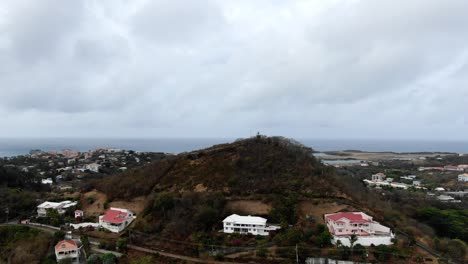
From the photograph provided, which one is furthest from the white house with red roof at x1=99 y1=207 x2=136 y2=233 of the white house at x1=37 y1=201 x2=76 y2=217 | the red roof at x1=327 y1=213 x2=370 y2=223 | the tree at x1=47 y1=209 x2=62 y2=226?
the red roof at x1=327 y1=213 x2=370 y2=223

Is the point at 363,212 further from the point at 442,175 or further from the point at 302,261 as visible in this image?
the point at 442,175

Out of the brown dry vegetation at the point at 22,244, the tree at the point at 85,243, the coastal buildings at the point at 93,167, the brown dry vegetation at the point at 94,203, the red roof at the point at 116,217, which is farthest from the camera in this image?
the coastal buildings at the point at 93,167

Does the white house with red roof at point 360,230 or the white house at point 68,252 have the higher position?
the white house with red roof at point 360,230

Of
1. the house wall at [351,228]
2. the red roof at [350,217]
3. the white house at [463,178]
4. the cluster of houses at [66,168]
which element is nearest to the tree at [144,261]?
the house wall at [351,228]

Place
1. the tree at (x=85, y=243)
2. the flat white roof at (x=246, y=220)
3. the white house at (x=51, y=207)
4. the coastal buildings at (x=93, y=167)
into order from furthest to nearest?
the coastal buildings at (x=93, y=167), the white house at (x=51, y=207), the tree at (x=85, y=243), the flat white roof at (x=246, y=220)

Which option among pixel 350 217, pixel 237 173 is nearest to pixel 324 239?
pixel 350 217

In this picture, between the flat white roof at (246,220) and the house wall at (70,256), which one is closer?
the house wall at (70,256)

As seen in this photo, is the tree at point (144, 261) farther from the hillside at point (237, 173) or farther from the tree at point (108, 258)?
the hillside at point (237, 173)
